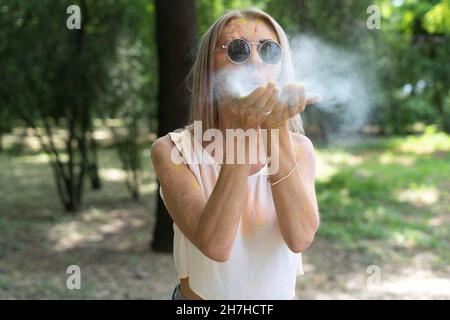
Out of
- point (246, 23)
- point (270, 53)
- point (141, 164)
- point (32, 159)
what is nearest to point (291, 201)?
point (270, 53)

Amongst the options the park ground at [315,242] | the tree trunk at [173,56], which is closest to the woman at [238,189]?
the park ground at [315,242]

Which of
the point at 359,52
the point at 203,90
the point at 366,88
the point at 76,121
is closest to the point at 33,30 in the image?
the point at 76,121

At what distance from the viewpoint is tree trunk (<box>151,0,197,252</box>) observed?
231 inches

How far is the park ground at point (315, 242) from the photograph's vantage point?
17.5 feet

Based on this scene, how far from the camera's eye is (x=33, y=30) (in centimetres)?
798

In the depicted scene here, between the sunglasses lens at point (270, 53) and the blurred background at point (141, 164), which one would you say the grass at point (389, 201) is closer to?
the blurred background at point (141, 164)

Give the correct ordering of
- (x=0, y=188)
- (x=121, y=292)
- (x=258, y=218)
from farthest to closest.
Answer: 1. (x=0, y=188)
2. (x=121, y=292)
3. (x=258, y=218)

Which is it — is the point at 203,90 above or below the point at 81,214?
above

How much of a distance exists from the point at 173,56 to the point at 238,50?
→ 15.2 ft

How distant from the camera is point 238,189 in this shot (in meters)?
1.29

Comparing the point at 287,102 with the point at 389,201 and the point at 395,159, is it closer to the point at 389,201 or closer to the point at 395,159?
the point at 389,201

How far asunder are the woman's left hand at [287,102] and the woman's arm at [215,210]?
159 millimetres

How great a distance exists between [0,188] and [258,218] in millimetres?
12120

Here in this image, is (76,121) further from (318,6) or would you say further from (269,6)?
(318,6)
